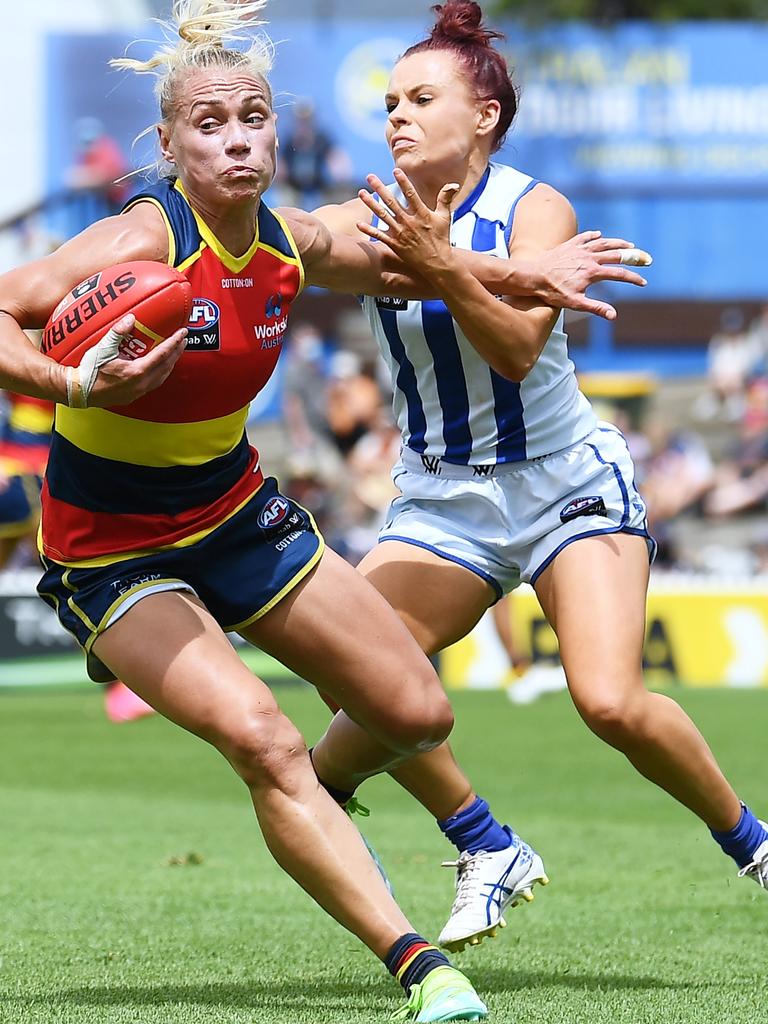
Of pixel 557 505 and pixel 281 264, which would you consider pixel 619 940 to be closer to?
pixel 557 505

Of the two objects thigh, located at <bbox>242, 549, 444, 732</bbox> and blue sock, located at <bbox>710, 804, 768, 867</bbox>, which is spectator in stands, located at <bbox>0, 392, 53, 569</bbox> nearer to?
thigh, located at <bbox>242, 549, 444, 732</bbox>

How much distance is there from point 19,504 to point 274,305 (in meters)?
6.99

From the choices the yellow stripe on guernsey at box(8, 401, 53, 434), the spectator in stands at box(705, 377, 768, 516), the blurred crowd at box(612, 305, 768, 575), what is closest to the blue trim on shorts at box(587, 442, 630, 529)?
the yellow stripe on guernsey at box(8, 401, 53, 434)

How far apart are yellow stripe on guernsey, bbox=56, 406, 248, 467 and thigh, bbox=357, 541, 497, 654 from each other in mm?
887

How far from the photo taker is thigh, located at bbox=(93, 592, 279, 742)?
151 inches

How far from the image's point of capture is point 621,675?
442 cm

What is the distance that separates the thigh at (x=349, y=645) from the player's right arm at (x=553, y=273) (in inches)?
35.7

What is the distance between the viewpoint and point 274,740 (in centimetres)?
383

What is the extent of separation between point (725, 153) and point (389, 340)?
19.0 metres

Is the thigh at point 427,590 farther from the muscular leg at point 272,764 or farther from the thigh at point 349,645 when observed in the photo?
the muscular leg at point 272,764

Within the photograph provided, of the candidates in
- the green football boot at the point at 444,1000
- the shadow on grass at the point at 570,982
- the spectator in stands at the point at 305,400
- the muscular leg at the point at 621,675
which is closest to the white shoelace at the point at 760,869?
the muscular leg at the point at 621,675

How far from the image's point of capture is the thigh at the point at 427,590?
486 cm

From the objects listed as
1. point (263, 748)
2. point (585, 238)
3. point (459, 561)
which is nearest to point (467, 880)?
point (459, 561)

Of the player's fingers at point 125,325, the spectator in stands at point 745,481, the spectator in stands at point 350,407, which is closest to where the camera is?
the player's fingers at point 125,325
